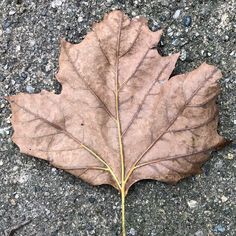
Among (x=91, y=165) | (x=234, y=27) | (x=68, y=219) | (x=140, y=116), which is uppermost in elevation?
(x=234, y=27)

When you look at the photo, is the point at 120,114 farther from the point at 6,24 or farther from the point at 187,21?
the point at 6,24

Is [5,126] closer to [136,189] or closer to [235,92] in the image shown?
[136,189]

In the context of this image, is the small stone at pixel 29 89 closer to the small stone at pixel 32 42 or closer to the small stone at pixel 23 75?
the small stone at pixel 23 75

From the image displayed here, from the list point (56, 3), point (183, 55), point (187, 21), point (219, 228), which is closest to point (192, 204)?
point (219, 228)

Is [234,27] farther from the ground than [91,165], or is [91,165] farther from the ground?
[234,27]

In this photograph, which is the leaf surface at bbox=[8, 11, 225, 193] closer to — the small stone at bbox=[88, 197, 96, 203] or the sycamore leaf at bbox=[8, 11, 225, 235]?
the sycamore leaf at bbox=[8, 11, 225, 235]

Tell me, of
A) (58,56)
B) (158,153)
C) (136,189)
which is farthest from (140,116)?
(58,56)
